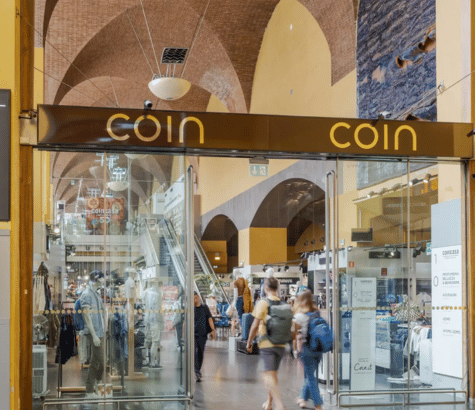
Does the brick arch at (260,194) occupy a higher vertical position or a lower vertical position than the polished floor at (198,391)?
higher

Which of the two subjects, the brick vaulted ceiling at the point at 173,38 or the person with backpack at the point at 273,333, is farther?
the brick vaulted ceiling at the point at 173,38

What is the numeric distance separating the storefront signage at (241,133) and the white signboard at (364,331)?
1589 millimetres

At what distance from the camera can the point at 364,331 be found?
7688 millimetres

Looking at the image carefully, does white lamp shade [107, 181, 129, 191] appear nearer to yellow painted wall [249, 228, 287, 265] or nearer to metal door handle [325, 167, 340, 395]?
metal door handle [325, 167, 340, 395]

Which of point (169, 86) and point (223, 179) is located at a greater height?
point (169, 86)

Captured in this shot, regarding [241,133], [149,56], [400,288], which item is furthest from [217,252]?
[241,133]

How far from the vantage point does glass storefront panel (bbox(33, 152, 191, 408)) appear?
6836 millimetres

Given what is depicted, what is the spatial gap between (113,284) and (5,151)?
5.99 ft

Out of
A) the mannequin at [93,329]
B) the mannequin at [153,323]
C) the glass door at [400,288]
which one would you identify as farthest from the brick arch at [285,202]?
the mannequin at [93,329]

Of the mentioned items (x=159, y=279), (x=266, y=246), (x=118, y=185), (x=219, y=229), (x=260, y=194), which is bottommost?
(x=159, y=279)

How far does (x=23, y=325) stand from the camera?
639 centimetres

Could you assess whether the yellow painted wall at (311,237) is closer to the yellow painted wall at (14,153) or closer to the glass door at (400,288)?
the glass door at (400,288)

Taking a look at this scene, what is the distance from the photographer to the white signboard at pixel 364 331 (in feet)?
24.9

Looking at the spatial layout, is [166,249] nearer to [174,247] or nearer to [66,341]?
[174,247]
